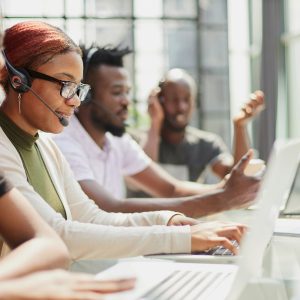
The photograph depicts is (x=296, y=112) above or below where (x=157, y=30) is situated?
below

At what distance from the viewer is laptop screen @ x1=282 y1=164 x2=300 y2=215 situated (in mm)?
2018

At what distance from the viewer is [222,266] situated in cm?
139

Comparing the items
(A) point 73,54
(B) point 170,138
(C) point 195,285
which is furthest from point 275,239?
(B) point 170,138

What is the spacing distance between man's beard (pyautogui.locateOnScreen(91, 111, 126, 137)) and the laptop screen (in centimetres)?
107

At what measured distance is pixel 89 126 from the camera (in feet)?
9.38

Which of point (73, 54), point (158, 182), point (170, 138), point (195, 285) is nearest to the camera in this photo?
point (195, 285)

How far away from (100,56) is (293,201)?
123 centimetres

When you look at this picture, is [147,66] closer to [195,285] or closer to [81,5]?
[81,5]

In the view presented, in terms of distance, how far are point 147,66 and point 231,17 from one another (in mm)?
1525

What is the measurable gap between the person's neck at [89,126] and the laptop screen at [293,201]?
1037 mm

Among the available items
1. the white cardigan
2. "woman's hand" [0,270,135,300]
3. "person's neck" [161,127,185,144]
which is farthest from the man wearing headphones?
"woman's hand" [0,270,135,300]

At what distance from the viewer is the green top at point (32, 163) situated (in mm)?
1706

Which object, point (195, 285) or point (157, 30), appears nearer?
point (195, 285)

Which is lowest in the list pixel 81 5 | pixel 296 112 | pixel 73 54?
pixel 296 112
